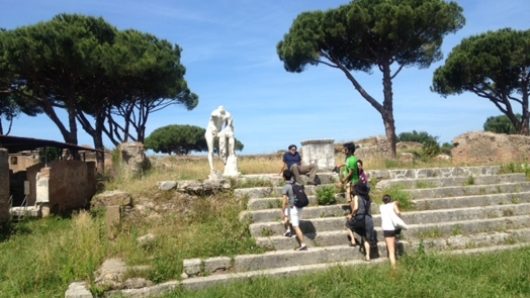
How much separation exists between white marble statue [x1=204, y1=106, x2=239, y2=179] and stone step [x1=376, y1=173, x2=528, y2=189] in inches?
129

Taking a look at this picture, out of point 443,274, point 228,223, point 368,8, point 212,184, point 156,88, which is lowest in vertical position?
point 443,274

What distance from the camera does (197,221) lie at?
8.77 metres

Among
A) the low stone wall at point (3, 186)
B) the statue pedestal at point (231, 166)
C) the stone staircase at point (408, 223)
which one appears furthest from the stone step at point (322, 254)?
the low stone wall at point (3, 186)

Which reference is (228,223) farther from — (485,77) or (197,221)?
(485,77)

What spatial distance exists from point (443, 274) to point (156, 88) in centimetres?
1711

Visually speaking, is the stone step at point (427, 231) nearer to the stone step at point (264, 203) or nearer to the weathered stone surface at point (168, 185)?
the stone step at point (264, 203)

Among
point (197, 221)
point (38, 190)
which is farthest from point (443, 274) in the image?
point (38, 190)

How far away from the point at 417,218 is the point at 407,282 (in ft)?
10.3

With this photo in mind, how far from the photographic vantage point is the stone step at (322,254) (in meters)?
6.92

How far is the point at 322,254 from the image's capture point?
7.48m

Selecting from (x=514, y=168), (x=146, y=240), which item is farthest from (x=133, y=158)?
(x=514, y=168)

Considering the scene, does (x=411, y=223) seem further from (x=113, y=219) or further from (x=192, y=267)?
(x=113, y=219)

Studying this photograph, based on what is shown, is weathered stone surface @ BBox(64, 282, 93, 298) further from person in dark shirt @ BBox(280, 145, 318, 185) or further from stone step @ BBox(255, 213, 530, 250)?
person in dark shirt @ BBox(280, 145, 318, 185)

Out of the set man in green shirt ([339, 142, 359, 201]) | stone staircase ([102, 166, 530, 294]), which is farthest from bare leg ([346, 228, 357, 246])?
man in green shirt ([339, 142, 359, 201])
